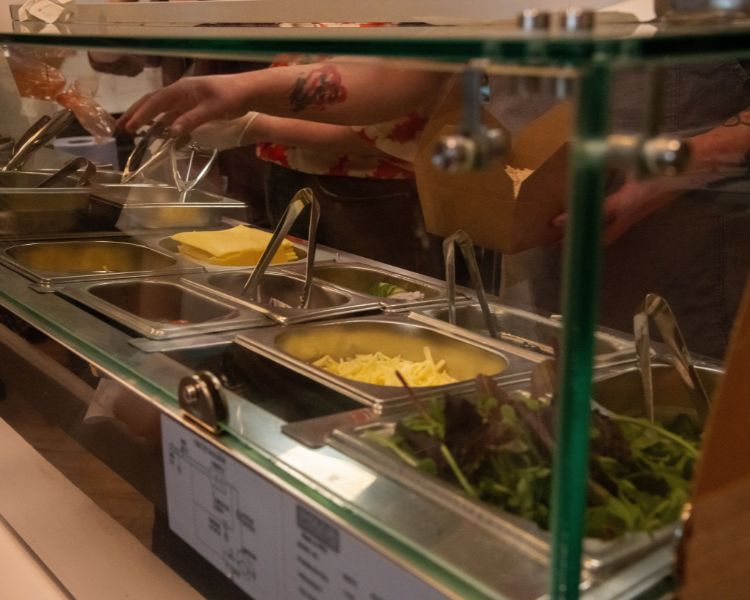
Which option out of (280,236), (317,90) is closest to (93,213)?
(280,236)

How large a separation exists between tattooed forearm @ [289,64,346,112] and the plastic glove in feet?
0.38

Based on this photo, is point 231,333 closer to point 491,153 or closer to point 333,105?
point 333,105

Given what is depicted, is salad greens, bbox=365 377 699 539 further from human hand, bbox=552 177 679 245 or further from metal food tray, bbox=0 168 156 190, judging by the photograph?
metal food tray, bbox=0 168 156 190

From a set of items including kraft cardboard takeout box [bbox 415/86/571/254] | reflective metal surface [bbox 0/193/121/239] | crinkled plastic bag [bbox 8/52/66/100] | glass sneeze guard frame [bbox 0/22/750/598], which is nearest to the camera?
glass sneeze guard frame [bbox 0/22/750/598]

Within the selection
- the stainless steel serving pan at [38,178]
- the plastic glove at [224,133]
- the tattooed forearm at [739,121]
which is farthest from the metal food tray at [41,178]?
the tattooed forearm at [739,121]

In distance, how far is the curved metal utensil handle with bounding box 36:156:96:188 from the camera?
1.48 metres

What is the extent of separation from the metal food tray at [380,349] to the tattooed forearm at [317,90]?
→ 274 millimetres

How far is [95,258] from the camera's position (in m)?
1.39

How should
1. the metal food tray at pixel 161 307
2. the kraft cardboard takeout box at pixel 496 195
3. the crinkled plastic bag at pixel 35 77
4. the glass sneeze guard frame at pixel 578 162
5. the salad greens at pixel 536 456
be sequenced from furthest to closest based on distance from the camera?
the crinkled plastic bag at pixel 35 77, the metal food tray at pixel 161 307, the kraft cardboard takeout box at pixel 496 195, the salad greens at pixel 536 456, the glass sneeze guard frame at pixel 578 162

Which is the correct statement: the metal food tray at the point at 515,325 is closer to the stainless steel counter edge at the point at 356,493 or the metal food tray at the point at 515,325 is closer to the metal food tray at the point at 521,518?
the metal food tray at the point at 521,518

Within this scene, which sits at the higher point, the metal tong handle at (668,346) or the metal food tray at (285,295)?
the metal tong handle at (668,346)

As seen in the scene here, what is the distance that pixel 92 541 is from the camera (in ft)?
3.00

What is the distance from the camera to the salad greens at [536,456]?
1.73ft

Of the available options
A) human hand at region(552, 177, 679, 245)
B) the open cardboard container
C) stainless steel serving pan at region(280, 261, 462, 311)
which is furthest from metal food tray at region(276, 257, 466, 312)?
the open cardboard container
